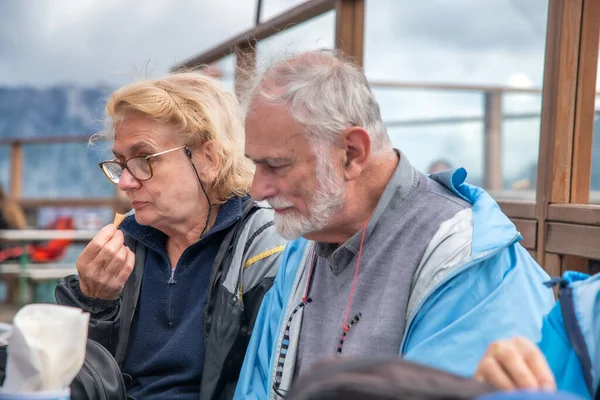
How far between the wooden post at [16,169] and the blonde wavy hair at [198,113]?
20.4 ft

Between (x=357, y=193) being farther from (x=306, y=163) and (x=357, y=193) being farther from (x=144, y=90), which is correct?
(x=144, y=90)

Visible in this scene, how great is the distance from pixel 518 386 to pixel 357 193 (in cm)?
82

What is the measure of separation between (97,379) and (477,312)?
38.2 inches

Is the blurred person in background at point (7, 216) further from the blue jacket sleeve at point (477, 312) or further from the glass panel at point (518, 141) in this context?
the blue jacket sleeve at point (477, 312)

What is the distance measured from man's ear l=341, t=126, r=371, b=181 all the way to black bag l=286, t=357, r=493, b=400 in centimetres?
94

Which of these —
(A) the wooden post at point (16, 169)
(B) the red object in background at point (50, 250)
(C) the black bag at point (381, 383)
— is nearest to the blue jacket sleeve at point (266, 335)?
(C) the black bag at point (381, 383)

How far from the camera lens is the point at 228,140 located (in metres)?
2.47

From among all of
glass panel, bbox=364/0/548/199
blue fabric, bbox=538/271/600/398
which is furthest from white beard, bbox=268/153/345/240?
glass panel, bbox=364/0/548/199

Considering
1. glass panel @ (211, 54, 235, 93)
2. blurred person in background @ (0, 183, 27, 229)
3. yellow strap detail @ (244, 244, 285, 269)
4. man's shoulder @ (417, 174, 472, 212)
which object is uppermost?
glass panel @ (211, 54, 235, 93)

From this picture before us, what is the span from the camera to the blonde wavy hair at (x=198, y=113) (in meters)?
2.32

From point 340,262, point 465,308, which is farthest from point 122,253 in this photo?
point 465,308

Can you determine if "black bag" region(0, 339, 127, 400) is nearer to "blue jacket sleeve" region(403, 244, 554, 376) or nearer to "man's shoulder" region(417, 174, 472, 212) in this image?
"blue jacket sleeve" region(403, 244, 554, 376)

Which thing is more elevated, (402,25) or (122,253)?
(402,25)

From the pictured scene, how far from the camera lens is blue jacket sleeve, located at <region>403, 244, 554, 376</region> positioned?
146cm
